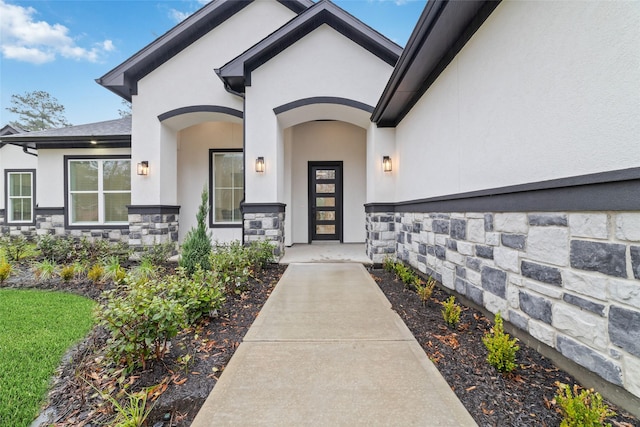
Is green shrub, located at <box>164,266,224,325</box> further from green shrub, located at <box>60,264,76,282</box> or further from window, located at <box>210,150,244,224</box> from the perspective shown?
window, located at <box>210,150,244,224</box>

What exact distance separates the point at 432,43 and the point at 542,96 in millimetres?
1838

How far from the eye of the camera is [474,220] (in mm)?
3260

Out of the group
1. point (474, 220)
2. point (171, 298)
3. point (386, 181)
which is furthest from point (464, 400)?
point (386, 181)

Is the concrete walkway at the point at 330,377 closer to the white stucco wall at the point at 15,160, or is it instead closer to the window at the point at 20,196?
the window at the point at 20,196

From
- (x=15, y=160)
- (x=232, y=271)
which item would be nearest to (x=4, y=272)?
(x=232, y=271)

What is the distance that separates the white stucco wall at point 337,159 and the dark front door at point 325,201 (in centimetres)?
18

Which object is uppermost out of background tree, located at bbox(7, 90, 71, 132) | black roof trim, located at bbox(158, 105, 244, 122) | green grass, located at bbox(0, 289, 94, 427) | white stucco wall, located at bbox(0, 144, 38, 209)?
background tree, located at bbox(7, 90, 71, 132)

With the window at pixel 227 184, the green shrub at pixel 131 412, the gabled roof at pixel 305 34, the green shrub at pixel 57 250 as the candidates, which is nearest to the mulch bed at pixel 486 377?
the green shrub at pixel 131 412

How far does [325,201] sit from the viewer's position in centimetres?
895

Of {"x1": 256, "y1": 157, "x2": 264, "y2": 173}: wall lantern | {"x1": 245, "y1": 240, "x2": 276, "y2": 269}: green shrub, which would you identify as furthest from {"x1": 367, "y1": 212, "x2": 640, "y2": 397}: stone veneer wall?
{"x1": 256, "y1": 157, "x2": 264, "y2": 173}: wall lantern

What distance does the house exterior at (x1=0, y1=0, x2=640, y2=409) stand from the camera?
5.89 feet

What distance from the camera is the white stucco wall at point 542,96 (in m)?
1.73

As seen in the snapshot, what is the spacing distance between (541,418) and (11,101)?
1409 inches

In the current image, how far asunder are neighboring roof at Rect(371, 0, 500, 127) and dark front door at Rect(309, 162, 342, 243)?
12.4ft
